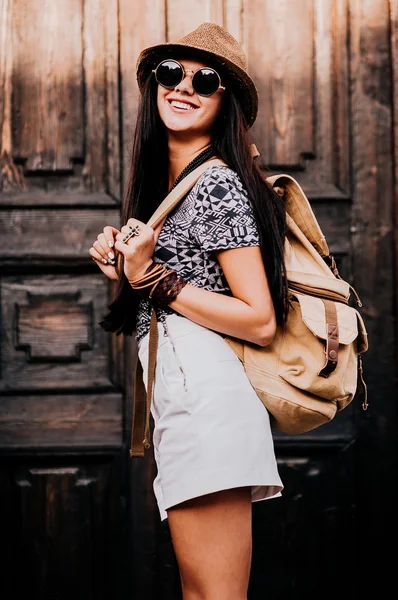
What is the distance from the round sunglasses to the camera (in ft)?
6.88

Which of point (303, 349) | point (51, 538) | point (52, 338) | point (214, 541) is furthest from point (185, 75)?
point (51, 538)

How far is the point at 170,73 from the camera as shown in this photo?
212 cm

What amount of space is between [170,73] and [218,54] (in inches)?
5.2

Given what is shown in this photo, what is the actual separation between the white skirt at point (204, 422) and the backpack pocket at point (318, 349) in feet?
0.39

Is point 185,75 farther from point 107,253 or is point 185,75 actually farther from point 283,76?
point 283,76

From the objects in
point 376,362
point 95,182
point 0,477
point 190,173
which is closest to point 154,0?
point 95,182

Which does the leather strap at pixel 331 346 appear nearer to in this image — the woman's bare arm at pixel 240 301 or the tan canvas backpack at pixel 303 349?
the tan canvas backpack at pixel 303 349

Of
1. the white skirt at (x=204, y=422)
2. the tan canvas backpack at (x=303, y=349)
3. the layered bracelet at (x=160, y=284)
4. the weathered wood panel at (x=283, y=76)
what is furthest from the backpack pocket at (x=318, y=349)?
the weathered wood panel at (x=283, y=76)

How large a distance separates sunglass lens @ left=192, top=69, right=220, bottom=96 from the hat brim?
5 cm

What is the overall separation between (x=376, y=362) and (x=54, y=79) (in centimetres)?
166

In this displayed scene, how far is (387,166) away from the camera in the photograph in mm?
3250

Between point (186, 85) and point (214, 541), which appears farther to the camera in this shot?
point (186, 85)

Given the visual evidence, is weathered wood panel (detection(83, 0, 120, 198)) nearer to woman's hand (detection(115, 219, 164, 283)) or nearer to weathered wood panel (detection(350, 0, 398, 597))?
weathered wood panel (detection(350, 0, 398, 597))

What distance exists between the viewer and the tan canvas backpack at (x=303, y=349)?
1988mm
